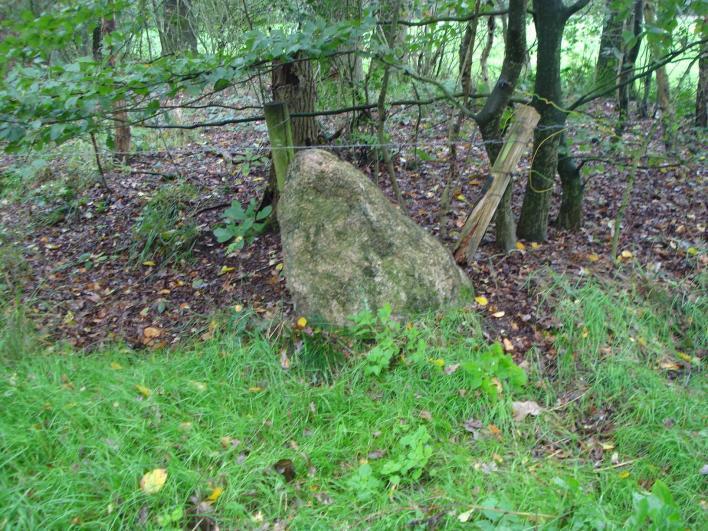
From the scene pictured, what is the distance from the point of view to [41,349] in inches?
153

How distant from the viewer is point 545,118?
4203 millimetres

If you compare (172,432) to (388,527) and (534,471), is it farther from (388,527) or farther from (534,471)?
(534,471)

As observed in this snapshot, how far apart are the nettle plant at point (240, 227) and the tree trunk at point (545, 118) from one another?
7.20 ft

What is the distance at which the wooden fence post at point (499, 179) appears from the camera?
12.7 feet

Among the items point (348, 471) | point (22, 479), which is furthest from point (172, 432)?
point (348, 471)

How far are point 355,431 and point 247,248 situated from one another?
2384mm

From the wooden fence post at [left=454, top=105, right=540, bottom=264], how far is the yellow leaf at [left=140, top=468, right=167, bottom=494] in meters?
2.50

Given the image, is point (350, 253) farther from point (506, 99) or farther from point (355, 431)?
point (506, 99)

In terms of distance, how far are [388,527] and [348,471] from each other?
407 millimetres

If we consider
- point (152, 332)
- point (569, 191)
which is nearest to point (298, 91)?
point (152, 332)

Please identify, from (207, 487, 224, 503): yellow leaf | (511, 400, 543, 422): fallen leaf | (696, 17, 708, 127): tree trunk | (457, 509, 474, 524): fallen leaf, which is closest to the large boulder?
(511, 400, 543, 422): fallen leaf

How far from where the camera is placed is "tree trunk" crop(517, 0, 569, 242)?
158 inches

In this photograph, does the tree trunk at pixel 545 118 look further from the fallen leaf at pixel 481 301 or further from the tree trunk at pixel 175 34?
the tree trunk at pixel 175 34

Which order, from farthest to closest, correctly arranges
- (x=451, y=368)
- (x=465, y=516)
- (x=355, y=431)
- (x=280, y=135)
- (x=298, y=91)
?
(x=298, y=91) → (x=280, y=135) → (x=451, y=368) → (x=355, y=431) → (x=465, y=516)
